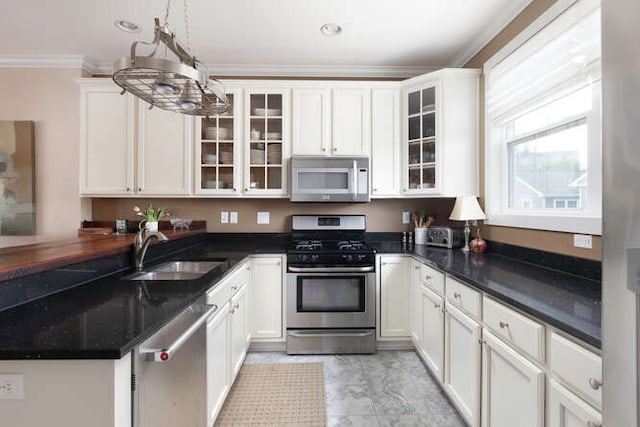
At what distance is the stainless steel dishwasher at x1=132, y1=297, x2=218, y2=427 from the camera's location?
3.02 ft

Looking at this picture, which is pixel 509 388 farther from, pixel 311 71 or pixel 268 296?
pixel 311 71

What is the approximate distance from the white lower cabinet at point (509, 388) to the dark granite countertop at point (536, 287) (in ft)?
0.72

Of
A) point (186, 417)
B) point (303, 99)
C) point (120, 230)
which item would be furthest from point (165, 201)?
point (186, 417)

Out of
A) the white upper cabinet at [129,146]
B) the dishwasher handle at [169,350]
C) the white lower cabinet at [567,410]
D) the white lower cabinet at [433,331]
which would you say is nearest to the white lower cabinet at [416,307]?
the white lower cabinet at [433,331]

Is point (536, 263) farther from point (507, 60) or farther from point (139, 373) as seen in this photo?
point (139, 373)

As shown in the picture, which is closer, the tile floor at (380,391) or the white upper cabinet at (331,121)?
the tile floor at (380,391)

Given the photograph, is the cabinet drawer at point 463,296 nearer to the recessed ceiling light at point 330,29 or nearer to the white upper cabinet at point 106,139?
the recessed ceiling light at point 330,29

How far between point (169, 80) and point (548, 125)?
2193 millimetres

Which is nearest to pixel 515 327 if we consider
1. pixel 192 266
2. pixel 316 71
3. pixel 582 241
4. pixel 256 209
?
pixel 582 241

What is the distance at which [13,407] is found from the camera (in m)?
0.80

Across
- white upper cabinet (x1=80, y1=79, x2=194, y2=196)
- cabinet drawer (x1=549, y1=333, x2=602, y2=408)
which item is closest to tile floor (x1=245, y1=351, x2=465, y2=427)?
cabinet drawer (x1=549, y1=333, x2=602, y2=408)

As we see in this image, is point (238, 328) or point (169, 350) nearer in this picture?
point (169, 350)

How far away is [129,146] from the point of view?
2891 mm

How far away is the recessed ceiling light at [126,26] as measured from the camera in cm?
241
